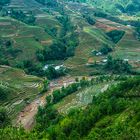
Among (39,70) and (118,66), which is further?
(118,66)

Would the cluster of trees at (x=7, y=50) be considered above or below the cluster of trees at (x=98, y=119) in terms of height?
below

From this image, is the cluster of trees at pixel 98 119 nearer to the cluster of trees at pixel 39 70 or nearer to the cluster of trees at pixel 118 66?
the cluster of trees at pixel 39 70

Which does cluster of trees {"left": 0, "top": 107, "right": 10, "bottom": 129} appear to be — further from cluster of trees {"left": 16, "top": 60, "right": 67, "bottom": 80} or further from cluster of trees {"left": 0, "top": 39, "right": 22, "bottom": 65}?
cluster of trees {"left": 0, "top": 39, "right": 22, "bottom": 65}

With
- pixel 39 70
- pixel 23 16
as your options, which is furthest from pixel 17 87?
pixel 23 16

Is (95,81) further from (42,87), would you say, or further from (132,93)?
(132,93)

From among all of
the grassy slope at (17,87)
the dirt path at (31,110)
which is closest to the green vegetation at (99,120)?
the dirt path at (31,110)

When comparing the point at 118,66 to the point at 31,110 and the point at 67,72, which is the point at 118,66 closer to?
the point at 67,72
